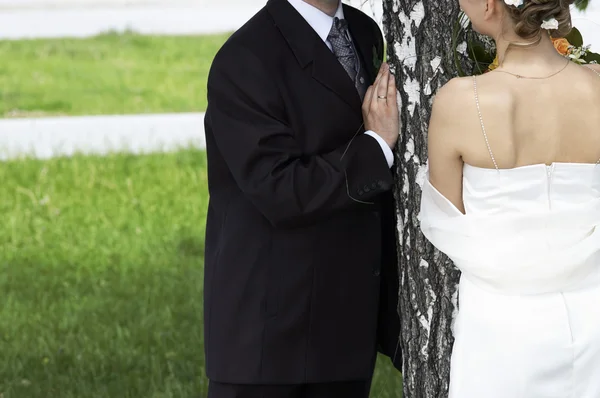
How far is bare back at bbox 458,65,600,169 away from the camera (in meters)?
2.43

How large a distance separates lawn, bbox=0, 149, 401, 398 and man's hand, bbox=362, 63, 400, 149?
7.01 ft

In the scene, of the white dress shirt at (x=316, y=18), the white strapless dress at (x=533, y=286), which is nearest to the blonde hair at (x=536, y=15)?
the white strapless dress at (x=533, y=286)

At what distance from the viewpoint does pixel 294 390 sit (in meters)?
3.09

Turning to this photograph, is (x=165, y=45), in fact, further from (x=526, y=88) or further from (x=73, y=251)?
(x=526, y=88)

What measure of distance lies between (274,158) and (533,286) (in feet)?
2.37

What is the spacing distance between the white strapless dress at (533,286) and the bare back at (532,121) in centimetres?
6

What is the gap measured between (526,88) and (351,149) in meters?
0.57

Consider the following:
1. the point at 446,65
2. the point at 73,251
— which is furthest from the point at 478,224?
the point at 73,251

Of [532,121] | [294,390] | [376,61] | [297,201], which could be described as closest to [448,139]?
[532,121]

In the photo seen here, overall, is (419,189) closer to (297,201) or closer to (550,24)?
(297,201)

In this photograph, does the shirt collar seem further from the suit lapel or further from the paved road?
the paved road

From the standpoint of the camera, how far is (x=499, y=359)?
2.57 metres

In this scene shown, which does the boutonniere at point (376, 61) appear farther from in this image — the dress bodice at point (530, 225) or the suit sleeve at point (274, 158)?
the dress bodice at point (530, 225)

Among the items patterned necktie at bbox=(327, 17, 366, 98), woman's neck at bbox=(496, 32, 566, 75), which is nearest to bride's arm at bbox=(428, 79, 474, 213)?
woman's neck at bbox=(496, 32, 566, 75)
